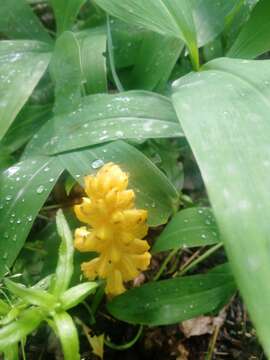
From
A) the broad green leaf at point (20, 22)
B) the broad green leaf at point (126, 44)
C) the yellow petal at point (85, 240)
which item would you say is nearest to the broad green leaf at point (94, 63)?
the broad green leaf at point (126, 44)

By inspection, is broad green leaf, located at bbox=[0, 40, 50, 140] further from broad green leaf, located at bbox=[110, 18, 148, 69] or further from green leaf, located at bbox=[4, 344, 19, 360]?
green leaf, located at bbox=[4, 344, 19, 360]

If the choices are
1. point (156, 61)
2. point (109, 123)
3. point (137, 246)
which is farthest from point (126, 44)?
point (137, 246)

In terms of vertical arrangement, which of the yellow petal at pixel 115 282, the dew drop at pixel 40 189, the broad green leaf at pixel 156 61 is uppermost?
the broad green leaf at pixel 156 61

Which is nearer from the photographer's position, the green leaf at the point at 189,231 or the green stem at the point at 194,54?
the green leaf at the point at 189,231

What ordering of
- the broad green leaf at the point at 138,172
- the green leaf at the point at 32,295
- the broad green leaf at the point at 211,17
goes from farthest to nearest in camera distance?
the broad green leaf at the point at 211,17, the broad green leaf at the point at 138,172, the green leaf at the point at 32,295

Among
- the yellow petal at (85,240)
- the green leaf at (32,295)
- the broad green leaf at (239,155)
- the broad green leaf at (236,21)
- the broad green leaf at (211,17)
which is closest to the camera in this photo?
the broad green leaf at (239,155)

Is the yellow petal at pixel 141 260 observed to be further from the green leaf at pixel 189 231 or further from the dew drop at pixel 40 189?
the dew drop at pixel 40 189

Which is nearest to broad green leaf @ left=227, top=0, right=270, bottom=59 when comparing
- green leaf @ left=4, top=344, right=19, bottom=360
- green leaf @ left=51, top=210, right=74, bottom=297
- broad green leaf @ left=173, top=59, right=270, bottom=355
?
broad green leaf @ left=173, top=59, right=270, bottom=355

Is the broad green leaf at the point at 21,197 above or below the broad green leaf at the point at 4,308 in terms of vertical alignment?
above
